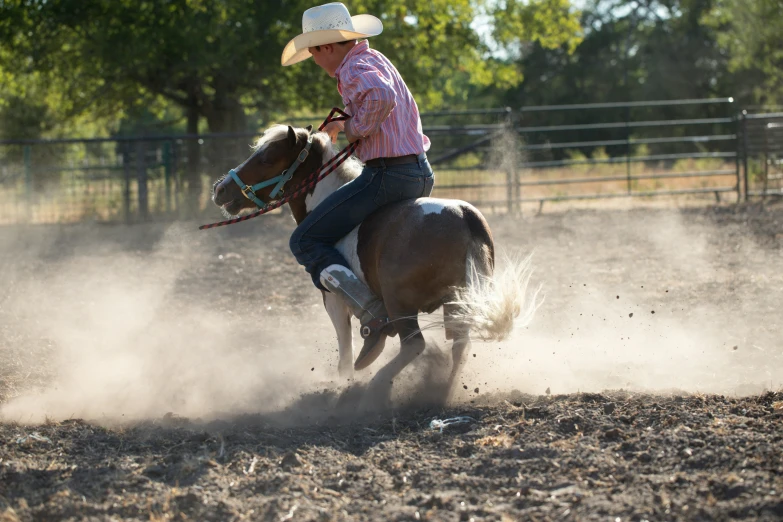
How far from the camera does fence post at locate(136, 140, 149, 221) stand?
48.9 ft

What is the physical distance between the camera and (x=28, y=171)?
1511 cm

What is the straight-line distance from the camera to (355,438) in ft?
12.3

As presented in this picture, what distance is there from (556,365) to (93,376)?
9.31 feet

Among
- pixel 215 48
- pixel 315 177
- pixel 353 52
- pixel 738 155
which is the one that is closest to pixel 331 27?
pixel 353 52

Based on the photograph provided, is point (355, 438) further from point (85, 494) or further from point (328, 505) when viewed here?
point (85, 494)

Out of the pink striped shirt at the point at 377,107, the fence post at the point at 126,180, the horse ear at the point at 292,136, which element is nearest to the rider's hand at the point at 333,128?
the horse ear at the point at 292,136

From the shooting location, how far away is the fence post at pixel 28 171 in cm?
1508

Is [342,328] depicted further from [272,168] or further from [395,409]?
[272,168]

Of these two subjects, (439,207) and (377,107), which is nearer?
(377,107)

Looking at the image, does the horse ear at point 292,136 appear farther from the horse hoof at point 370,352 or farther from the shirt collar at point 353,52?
the horse hoof at point 370,352

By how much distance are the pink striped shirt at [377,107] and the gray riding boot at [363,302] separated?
0.63 meters

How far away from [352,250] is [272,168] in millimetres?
725

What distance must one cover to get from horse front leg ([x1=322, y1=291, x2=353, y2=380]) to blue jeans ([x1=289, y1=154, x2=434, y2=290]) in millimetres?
294

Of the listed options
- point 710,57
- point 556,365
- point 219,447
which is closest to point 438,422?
point 219,447
